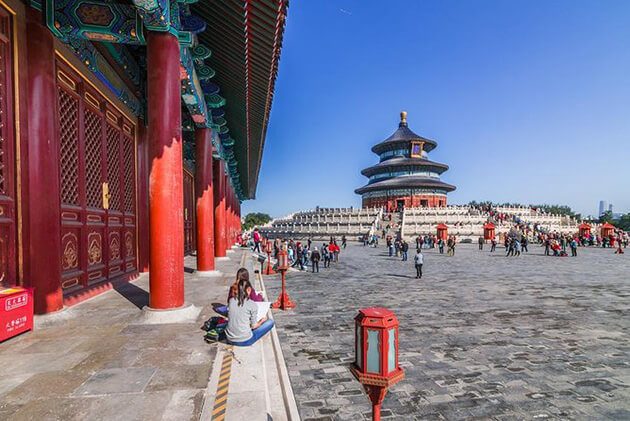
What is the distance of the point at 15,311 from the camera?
5320 millimetres

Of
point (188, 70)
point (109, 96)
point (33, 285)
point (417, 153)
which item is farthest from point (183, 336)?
point (417, 153)

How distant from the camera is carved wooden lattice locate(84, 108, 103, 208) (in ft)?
27.7

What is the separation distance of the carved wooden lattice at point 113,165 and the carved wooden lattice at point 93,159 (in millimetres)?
495

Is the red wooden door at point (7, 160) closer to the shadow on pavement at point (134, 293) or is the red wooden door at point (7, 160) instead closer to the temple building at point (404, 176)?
the shadow on pavement at point (134, 293)

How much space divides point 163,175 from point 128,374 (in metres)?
3.43

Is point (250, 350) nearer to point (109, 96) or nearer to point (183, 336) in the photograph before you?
point (183, 336)

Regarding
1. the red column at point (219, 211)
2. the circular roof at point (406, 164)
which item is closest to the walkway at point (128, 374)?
the red column at point (219, 211)

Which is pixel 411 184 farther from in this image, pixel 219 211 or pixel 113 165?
pixel 113 165

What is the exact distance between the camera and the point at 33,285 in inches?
235

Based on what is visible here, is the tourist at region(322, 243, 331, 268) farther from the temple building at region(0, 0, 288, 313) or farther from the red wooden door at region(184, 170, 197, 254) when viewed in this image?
the temple building at region(0, 0, 288, 313)

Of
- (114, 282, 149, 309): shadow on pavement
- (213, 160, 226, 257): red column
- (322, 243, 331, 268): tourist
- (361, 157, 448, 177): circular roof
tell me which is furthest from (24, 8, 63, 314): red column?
(361, 157, 448, 177): circular roof

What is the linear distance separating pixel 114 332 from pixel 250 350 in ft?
7.87

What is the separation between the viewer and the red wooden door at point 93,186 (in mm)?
7445

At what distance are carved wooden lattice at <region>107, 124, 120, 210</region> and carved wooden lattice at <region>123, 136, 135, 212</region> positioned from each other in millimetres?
452
